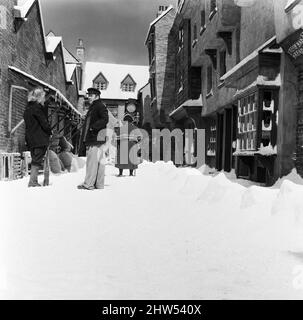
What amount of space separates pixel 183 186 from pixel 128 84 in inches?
1531

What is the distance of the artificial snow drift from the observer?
229 centimetres

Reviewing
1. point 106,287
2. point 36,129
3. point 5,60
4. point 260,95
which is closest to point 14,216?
point 106,287

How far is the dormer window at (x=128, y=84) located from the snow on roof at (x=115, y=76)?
1.14 ft

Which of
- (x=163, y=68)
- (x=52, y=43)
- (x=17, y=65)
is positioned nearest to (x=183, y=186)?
(x=17, y=65)

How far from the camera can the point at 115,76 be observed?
46.2 meters

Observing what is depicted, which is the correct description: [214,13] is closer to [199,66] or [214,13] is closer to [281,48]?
[199,66]

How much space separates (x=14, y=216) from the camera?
4.58 metres

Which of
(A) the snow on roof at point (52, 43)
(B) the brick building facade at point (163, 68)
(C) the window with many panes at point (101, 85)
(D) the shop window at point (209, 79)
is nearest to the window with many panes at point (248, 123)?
(D) the shop window at point (209, 79)

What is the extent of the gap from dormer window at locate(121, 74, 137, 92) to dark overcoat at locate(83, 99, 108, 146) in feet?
124

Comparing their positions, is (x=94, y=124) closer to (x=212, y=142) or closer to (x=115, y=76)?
(x=212, y=142)

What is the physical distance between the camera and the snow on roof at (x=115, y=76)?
44.8 m

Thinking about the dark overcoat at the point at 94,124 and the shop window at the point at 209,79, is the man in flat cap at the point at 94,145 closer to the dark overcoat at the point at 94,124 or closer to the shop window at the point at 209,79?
the dark overcoat at the point at 94,124

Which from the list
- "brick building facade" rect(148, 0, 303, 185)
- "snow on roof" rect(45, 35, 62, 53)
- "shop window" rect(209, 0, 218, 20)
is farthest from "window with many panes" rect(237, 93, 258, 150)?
"snow on roof" rect(45, 35, 62, 53)

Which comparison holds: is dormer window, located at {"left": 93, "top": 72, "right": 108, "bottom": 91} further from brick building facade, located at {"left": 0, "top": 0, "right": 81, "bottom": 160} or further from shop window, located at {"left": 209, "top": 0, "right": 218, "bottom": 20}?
shop window, located at {"left": 209, "top": 0, "right": 218, "bottom": 20}
